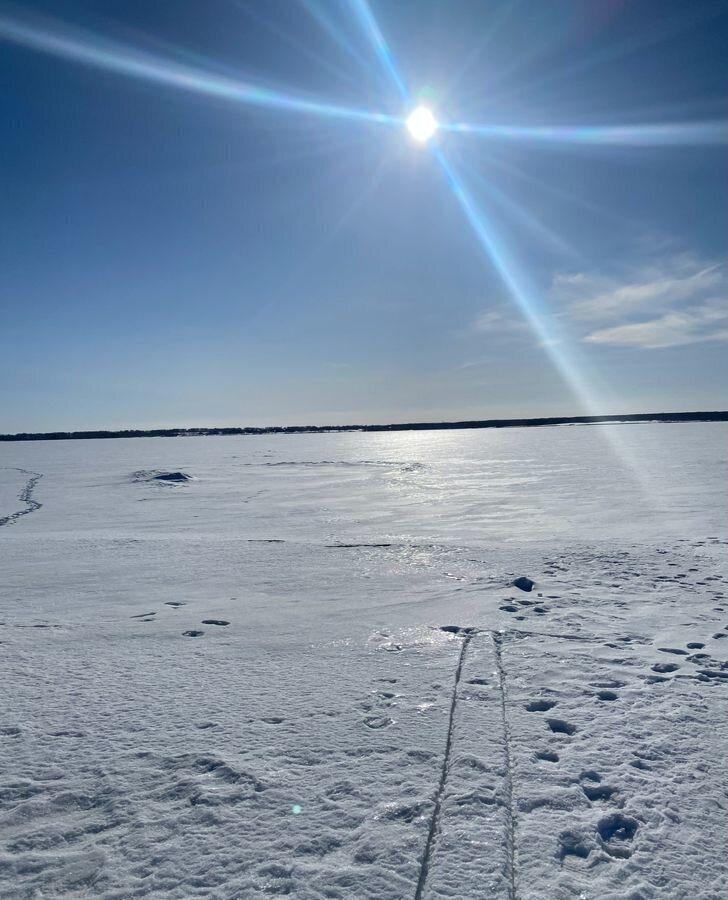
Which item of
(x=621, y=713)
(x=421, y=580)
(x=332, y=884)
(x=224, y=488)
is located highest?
(x=224, y=488)

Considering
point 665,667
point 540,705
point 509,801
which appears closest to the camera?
point 509,801

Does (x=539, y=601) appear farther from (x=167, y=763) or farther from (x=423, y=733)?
(x=167, y=763)

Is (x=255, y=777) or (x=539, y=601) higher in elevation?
(x=539, y=601)

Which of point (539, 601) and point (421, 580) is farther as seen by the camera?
point (421, 580)

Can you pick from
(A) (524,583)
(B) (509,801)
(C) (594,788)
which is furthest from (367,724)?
(A) (524,583)

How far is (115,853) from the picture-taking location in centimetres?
257

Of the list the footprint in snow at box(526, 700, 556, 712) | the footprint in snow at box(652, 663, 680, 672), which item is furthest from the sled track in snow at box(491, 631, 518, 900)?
the footprint in snow at box(652, 663, 680, 672)

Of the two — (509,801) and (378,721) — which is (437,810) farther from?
(378,721)

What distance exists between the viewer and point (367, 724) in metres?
3.65

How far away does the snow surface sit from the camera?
2514mm

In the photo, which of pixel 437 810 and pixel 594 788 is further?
pixel 594 788

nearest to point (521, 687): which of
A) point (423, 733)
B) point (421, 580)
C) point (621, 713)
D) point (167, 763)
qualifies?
point (621, 713)

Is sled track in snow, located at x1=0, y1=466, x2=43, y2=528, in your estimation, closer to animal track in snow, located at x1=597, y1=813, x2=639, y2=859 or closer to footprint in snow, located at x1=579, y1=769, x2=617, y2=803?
footprint in snow, located at x1=579, y1=769, x2=617, y2=803

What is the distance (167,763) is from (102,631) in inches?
101
